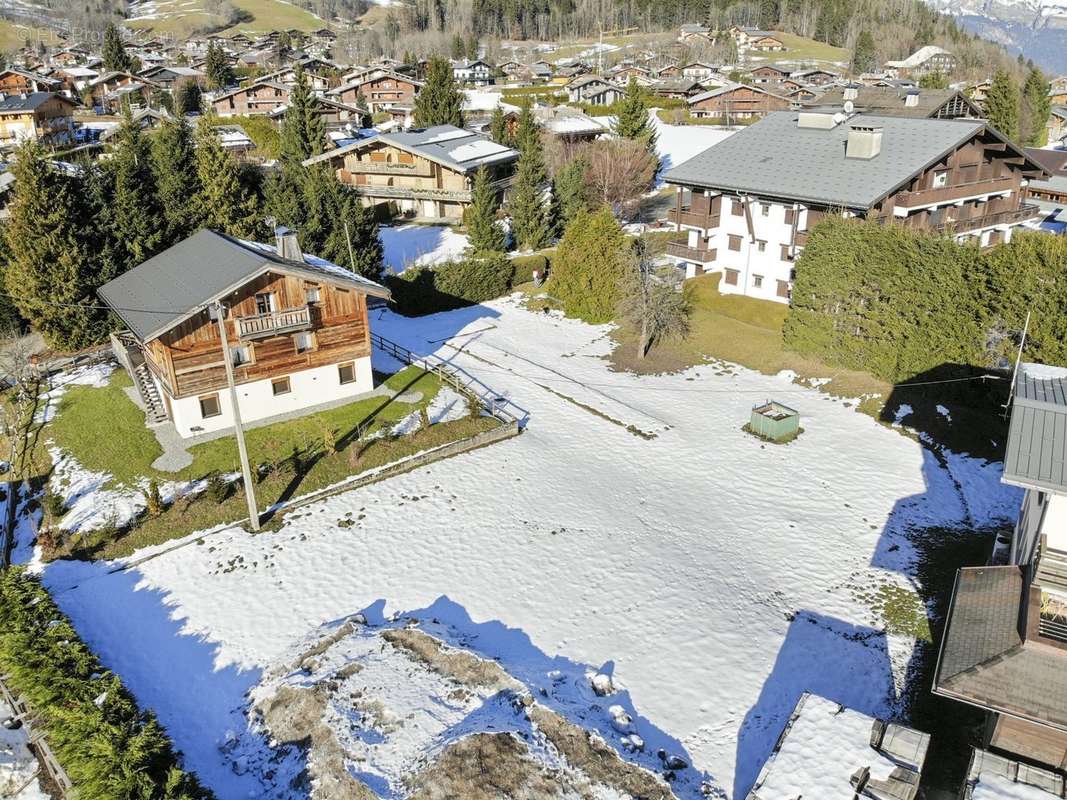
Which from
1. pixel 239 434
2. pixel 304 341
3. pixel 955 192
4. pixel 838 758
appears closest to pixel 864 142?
pixel 955 192

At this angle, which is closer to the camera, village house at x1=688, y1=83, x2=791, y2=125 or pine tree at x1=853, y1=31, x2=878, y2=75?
village house at x1=688, y1=83, x2=791, y2=125

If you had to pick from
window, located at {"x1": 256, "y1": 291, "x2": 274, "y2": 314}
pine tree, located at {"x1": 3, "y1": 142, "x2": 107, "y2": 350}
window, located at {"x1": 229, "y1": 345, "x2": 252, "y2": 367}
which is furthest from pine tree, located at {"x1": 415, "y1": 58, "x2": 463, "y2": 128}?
window, located at {"x1": 229, "y1": 345, "x2": 252, "y2": 367}

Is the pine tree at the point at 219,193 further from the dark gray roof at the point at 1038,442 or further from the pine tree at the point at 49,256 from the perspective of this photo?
the dark gray roof at the point at 1038,442

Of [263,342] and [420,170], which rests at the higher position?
[420,170]

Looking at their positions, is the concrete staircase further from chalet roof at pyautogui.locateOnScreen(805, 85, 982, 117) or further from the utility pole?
chalet roof at pyautogui.locateOnScreen(805, 85, 982, 117)

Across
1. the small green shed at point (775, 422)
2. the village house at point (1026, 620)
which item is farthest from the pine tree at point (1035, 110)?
the village house at point (1026, 620)

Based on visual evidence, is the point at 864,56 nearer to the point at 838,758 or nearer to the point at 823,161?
the point at 823,161
